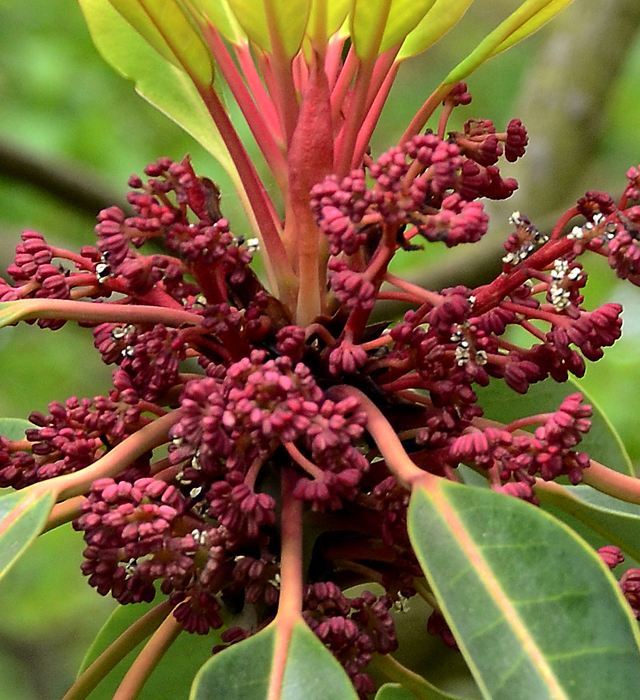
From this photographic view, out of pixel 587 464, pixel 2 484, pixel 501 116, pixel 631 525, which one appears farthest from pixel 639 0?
pixel 2 484

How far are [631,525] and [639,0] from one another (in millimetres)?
1611

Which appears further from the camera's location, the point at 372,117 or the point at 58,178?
the point at 58,178

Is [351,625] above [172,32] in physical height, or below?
below

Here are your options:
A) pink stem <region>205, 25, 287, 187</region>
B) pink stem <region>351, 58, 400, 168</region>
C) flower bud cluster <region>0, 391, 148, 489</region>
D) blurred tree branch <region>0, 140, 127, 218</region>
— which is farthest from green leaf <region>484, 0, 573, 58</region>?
blurred tree branch <region>0, 140, 127, 218</region>

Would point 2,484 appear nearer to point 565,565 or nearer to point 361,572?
point 361,572

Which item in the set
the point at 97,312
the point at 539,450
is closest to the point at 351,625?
the point at 539,450

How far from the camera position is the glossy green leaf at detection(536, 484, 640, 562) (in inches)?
33.3

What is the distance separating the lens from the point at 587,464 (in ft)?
Result: 2.32

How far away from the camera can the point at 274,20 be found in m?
0.72

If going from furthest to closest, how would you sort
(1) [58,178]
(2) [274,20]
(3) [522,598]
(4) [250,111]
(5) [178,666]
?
1. (1) [58,178]
2. (5) [178,666]
3. (4) [250,111]
4. (2) [274,20]
5. (3) [522,598]

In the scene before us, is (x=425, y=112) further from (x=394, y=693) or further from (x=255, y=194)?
(x=394, y=693)

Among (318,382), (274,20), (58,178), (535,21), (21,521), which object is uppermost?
(58,178)

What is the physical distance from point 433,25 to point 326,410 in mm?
396

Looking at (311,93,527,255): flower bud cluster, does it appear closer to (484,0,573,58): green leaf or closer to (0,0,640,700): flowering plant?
(0,0,640,700): flowering plant
